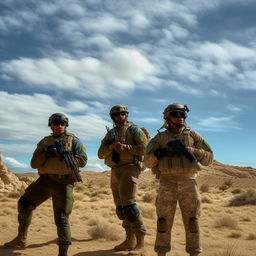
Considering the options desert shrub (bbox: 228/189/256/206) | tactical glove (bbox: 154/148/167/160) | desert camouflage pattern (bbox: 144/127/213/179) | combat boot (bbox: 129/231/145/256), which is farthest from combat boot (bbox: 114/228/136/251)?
desert shrub (bbox: 228/189/256/206)

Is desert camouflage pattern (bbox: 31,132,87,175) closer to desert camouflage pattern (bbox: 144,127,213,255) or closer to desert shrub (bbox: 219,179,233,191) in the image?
desert camouflage pattern (bbox: 144,127,213,255)

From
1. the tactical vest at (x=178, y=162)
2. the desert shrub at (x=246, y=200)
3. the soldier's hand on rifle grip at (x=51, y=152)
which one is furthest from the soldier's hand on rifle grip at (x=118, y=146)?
the desert shrub at (x=246, y=200)

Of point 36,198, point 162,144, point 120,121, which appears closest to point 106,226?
point 36,198

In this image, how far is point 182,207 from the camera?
16.8 feet

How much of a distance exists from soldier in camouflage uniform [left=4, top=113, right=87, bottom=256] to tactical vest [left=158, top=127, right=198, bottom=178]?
1483 millimetres

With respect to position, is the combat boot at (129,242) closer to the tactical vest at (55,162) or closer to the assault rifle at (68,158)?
the assault rifle at (68,158)

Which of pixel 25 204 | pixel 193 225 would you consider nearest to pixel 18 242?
pixel 25 204

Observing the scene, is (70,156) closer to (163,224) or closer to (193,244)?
(163,224)

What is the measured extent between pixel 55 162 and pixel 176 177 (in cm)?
205

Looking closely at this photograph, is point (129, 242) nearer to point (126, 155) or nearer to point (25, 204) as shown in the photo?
point (126, 155)

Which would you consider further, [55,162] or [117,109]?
[117,109]

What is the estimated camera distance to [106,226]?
26.4 feet

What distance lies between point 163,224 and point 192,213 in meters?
0.47

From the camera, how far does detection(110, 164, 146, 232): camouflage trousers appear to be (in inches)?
230
